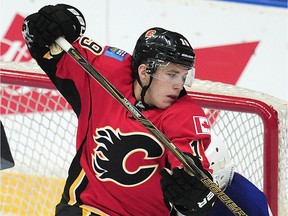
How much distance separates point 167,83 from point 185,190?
0.30m

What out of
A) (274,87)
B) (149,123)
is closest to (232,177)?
(149,123)

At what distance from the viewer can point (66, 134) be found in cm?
314

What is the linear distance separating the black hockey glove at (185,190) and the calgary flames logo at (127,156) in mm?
123

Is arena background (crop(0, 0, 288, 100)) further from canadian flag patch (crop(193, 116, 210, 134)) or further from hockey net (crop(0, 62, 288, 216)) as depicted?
canadian flag patch (crop(193, 116, 210, 134))

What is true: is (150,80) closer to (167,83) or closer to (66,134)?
(167,83)

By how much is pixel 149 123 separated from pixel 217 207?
0.45m

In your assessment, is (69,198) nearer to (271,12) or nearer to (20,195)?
(20,195)

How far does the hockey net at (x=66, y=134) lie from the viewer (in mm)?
2680

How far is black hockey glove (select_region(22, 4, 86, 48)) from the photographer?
2.31m

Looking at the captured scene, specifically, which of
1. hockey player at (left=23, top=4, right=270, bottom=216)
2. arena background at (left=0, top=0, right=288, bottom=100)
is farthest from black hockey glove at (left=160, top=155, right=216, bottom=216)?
arena background at (left=0, top=0, right=288, bottom=100)

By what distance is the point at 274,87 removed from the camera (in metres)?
3.72

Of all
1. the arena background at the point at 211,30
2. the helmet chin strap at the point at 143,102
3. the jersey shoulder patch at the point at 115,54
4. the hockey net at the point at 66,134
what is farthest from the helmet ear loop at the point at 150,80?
the arena background at the point at 211,30

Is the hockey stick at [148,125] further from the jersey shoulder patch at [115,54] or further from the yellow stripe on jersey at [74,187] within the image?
Result: the yellow stripe on jersey at [74,187]

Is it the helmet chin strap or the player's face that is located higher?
the player's face
